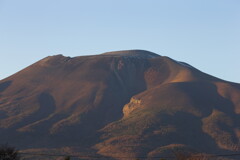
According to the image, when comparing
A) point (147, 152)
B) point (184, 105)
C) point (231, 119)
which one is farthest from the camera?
point (184, 105)

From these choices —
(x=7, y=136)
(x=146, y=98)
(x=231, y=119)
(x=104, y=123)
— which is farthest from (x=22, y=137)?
(x=231, y=119)

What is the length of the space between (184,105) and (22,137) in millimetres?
59003

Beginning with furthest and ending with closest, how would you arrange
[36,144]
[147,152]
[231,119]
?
→ [231,119] → [36,144] → [147,152]

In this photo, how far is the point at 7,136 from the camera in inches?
6284

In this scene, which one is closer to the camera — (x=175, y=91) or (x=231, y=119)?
(x=231, y=119)

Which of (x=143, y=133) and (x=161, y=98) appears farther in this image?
(x=161, y=98)

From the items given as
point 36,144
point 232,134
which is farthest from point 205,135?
point 36,144

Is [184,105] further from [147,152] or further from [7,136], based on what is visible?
[7,136]

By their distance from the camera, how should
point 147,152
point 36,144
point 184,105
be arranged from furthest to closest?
point 184,105
point 36,144
point 147,152

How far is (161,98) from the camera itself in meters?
188

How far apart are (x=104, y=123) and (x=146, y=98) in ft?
70.9

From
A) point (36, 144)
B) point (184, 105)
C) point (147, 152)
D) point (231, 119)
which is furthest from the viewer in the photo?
point (184, 105)

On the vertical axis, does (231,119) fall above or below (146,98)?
below

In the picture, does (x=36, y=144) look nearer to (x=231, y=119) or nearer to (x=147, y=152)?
(x=147, y=152)
